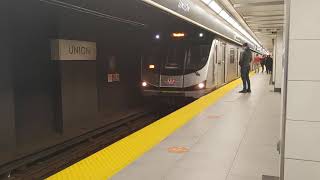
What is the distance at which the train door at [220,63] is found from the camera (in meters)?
10.9

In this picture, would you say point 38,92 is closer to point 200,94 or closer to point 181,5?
point 181,5

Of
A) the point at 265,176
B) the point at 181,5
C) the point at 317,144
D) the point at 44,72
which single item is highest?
the point at 181,5

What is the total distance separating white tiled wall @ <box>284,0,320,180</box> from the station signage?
496 centimetres

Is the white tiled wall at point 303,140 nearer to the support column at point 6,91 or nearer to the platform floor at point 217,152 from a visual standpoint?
the platform floor at point 217,152

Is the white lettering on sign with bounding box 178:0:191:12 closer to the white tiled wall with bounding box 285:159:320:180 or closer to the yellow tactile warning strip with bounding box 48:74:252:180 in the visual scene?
the yellow tactile warning strip with bounding box 48:74:252:180

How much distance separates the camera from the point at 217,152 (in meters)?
4.02

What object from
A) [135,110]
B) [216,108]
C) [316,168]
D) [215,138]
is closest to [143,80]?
[135,110]

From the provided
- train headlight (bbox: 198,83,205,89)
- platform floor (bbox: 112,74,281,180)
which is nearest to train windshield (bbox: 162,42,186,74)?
train headlight (bbox: 198,83,205,89)

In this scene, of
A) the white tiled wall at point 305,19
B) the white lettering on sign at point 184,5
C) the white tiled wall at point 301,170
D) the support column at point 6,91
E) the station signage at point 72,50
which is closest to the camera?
the white tiled wall at point 305,19

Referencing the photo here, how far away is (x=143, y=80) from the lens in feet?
31.5

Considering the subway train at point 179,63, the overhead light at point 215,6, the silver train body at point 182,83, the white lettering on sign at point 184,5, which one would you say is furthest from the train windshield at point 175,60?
the white lettering on sign at point 184,5

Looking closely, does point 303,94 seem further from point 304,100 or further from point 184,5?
point 184,5

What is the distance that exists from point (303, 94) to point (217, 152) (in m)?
1.80

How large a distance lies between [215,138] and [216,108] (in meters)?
2.77
